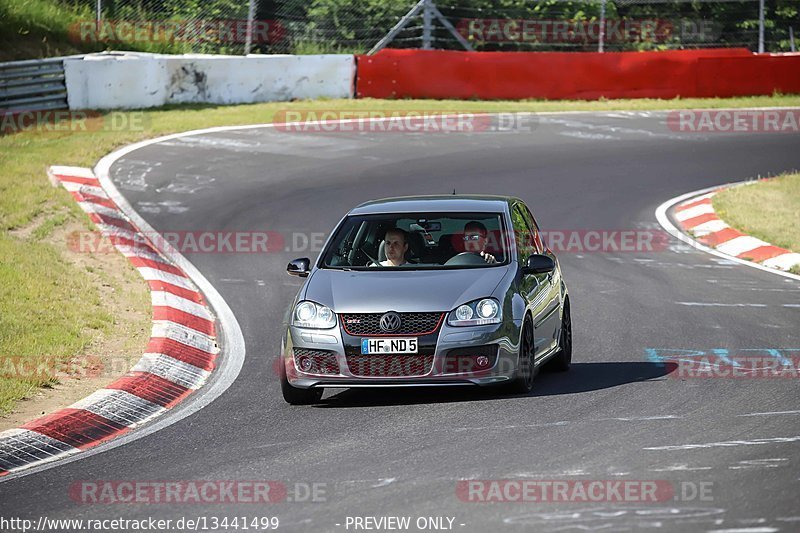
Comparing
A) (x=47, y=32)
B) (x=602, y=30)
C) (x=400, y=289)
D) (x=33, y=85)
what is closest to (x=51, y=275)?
(x=400, y=289)

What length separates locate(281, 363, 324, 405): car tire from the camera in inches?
364

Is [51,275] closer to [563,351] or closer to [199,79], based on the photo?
[563,351]

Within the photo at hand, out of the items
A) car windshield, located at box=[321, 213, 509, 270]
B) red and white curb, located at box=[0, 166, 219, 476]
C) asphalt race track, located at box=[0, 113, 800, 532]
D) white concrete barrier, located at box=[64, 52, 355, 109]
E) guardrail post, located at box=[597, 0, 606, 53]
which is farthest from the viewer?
guardrail post, located at box=[597, 0, 606, 53]

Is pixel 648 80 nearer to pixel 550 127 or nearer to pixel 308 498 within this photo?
pixel 550 127

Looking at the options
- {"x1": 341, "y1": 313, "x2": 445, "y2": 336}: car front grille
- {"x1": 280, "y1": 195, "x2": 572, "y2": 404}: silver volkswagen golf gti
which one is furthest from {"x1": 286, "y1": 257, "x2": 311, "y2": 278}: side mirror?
{"x1": 341, "y1": 313, "x2": 445, "y2": 336}: car front grille

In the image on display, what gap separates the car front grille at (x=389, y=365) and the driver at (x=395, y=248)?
1.32 m

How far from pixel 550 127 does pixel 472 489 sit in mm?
19224

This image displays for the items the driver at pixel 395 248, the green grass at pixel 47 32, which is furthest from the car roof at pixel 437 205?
the green grass at pixel 47 32

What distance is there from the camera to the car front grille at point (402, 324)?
8883mm

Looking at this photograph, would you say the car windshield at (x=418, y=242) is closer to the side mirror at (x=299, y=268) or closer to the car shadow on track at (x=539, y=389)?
the side mirror at (x=299, y=268)

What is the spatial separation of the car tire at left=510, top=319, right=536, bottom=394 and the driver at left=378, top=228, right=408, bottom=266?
125 cm

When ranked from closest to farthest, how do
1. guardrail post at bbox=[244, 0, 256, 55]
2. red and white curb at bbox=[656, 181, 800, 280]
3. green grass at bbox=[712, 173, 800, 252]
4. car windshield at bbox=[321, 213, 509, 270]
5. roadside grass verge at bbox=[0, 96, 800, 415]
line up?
car windshield at bbox=[321, 213, 509, 270] < roadside grass verge at bbox=[0, 96, 800, 415] < red and white curb at bbox=[656, 181, 800, 280] < green grass at bbox=[712, 173, 800, 252] < guardrail post at bbox=[244, 0, 256, 55]

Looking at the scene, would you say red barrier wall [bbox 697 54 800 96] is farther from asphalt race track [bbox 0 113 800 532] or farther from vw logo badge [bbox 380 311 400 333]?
vw logo badge [bbox 380 311 400 333]

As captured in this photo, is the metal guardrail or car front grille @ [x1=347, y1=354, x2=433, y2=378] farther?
the metal guardrail
